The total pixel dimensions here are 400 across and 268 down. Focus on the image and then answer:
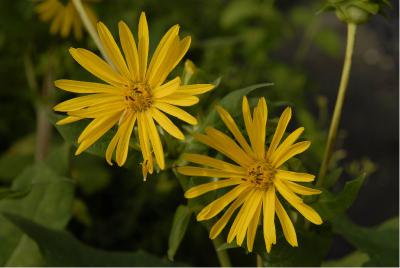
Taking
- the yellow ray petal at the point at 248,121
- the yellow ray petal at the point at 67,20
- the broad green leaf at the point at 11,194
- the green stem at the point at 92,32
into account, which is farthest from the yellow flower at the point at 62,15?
the yellow ray petal at the point at 248,121

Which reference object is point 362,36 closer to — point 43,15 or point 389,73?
point 389,73

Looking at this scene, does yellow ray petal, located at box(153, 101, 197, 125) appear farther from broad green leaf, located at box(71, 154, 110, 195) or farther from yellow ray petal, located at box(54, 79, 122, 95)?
broad green leaf, located at box(71, 154, 110, 195)

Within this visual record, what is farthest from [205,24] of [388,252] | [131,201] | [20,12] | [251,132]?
[251,132]

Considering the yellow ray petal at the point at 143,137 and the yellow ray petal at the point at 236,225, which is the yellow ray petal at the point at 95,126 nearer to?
the yellow ray petal at the point at 143,137

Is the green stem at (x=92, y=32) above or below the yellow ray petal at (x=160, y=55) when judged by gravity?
above

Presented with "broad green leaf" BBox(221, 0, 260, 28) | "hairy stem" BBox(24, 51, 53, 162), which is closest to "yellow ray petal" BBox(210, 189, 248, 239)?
"hairy stem" BBox(24, 51, 53, 162)

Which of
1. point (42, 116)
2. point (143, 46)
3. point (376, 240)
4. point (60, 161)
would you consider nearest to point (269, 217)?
point (143, 46)

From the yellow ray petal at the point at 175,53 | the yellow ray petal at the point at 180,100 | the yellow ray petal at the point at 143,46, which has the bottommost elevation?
the yellow ray petal at the point at 180,100

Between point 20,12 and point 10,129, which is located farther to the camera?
point 10,129
